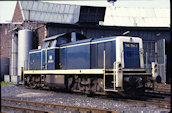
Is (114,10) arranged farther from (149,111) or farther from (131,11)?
(149,111)

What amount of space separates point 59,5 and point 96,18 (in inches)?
420

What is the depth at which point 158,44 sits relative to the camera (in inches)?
781

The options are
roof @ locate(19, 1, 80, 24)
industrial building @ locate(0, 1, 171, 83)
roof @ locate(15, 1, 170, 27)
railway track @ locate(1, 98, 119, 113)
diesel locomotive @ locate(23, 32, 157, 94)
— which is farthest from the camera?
roof @ locate(19, 1, 80, 24)

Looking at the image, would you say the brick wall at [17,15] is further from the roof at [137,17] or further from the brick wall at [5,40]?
the roof at [137,17]

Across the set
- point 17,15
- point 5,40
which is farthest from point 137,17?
point 5,40

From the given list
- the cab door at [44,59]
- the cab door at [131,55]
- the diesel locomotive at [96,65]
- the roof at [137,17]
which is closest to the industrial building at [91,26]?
the roof at [137,17]

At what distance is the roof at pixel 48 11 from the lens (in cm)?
3115

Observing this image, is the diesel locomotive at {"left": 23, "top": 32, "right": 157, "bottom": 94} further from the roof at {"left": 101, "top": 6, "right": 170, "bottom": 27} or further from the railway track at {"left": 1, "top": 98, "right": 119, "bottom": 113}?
the roof at {"left": 101, "top": 6, "right": 170, "bottom": 27}

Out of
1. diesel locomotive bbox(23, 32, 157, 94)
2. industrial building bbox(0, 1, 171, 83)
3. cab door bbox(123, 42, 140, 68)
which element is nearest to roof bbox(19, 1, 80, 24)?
industrial building bbox(0, 1, 171, 83)

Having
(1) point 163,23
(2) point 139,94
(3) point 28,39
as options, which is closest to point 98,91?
(2) point 139,94

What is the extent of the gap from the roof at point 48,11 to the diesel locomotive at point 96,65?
18206 mm

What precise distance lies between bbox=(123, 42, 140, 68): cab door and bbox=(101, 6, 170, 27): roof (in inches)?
793

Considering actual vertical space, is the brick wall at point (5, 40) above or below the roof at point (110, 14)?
below

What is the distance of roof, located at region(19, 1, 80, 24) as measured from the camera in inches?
1227
